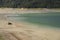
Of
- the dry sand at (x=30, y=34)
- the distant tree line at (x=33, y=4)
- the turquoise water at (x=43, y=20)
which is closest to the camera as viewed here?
the dry sand at (x=30, y=34)

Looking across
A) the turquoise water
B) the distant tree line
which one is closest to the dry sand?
the turquoise water

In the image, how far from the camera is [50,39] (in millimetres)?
18109

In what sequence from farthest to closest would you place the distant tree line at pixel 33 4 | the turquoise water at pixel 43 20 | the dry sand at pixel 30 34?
the distant tree line at pixel 33 4, the turquoise water at pixel 43 20, the dry sand at pixel 30 34

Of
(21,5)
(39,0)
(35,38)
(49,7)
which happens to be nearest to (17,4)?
(21,5)

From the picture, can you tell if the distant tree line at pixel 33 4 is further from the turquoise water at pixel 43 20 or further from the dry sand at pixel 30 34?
the dry sand at pixel 30 34

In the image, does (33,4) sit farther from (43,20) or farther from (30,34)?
(30,34)

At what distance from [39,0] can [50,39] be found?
63346mm

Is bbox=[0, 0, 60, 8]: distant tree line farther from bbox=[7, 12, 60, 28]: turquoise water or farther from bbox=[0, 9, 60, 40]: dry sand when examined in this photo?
bbox=[0, 9, 60, 40]: dry sand

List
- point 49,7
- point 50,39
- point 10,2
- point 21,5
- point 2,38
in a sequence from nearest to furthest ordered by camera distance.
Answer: point 2,38 → point 50,39 → point 49,7 → point 21,5 → point 10,2

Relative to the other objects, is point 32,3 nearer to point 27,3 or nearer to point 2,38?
point 27,3

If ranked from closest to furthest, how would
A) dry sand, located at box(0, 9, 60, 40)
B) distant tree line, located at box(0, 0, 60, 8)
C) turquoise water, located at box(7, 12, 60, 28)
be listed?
dry sand, located at box(0, 9, 60, 40) → turquoise water, located at box(7, 12, 60, 28) → distant tree line, located at box(0, 0, 60, 8)

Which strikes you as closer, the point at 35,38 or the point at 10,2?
the point at 35,38

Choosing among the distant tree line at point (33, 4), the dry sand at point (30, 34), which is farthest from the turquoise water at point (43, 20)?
the distant tree line at point (33, 4)

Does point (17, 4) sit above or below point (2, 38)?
below
